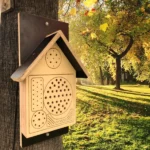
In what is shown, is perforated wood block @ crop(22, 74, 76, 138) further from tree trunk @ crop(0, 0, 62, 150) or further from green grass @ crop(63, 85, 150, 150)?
green grass @ crop(63, 85, 150, 150)

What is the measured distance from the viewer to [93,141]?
525 cm

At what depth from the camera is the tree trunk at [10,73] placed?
55.4 inches

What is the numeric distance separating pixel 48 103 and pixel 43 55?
0.97ft

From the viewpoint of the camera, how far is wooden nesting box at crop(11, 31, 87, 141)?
1.16 meters

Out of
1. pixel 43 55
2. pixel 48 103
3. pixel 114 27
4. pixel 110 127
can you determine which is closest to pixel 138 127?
pixel 110 127

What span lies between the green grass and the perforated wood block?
12.3 ft

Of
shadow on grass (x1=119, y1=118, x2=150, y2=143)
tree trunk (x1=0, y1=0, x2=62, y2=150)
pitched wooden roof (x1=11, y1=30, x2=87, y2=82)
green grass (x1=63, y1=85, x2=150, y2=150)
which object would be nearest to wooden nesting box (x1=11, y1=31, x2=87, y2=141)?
pitched wooden roof (x1=11, y1=30, x2=87, y2=82)

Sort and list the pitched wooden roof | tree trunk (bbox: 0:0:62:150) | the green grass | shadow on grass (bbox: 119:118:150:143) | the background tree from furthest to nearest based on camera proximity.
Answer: the background tree → shadow on grass (bbox: 119:118:150:143) → the green grass → tree trunk (bbox: 0:0:62:150) → the pitched wooden roof

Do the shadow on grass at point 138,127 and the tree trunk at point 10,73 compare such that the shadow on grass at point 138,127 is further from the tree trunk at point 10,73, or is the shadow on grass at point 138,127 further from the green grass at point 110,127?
the tree trunk at point 10,73

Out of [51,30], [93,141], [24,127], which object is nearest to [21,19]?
Result: [51,30]

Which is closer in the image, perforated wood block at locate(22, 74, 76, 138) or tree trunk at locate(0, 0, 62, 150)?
perforated wood block at locate(22, 74, 76, 138)

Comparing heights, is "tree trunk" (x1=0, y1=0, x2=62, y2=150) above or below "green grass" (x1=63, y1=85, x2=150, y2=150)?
above

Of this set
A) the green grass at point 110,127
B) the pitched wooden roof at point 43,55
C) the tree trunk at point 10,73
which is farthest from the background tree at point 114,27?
the pitched wooden roof at point 43,55

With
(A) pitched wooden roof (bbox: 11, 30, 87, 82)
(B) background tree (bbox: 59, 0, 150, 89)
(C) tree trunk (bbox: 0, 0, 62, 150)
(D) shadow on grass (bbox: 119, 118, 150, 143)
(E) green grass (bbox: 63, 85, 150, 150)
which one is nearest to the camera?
(A) pitched wooden roof (bbox: 11, 30, 87, 82)
